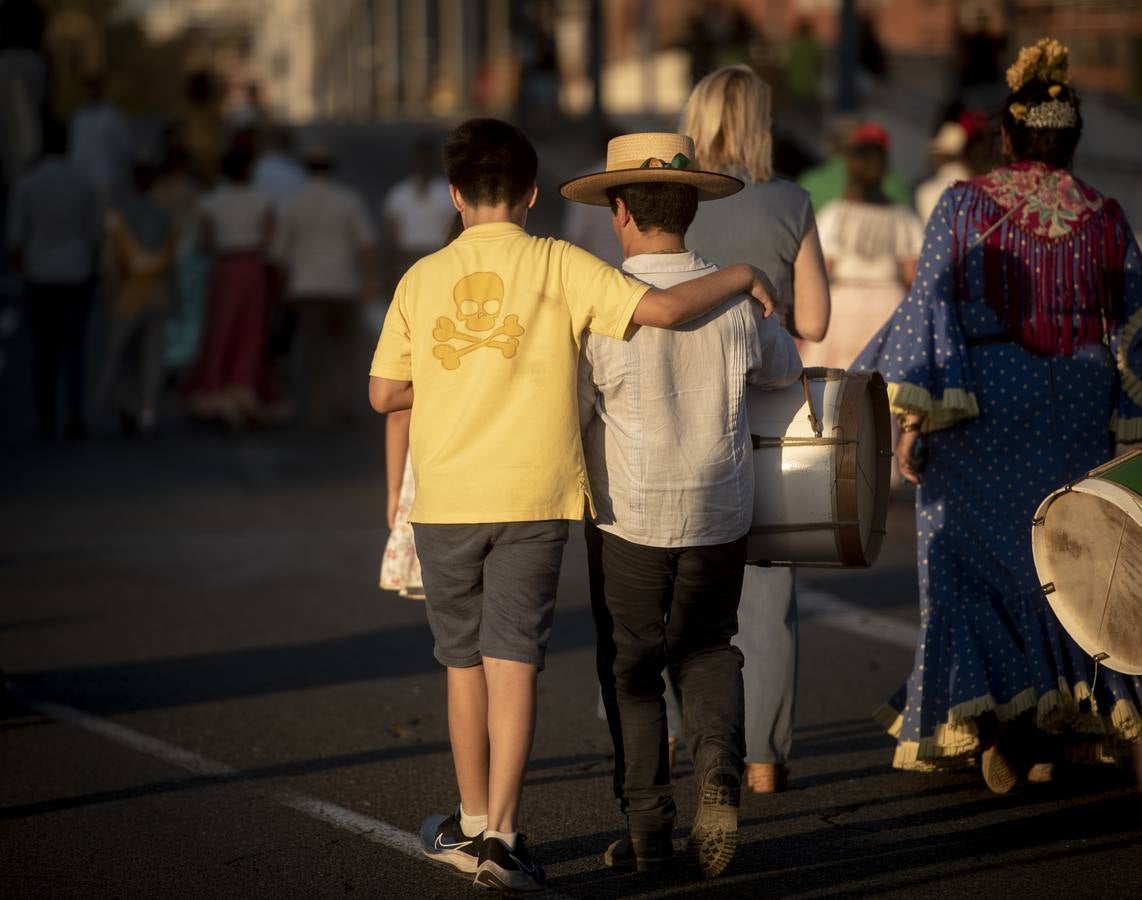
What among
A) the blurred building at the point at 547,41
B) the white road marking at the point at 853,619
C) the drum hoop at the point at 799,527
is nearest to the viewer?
the drum hoop at the point at 799,527

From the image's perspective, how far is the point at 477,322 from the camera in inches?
196

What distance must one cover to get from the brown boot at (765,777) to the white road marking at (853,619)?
2.05 meters

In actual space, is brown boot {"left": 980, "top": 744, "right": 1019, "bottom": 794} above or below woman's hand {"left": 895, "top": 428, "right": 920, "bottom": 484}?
below

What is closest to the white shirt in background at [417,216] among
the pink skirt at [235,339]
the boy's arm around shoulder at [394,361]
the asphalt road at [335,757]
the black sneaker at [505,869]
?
the pink skirt at [235,339]

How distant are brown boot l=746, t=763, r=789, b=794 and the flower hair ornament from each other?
2.04 m

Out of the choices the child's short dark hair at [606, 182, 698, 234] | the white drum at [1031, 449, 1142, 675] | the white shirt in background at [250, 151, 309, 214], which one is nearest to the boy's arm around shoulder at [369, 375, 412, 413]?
the child's short dark hair at [606, 182, 698, 234]

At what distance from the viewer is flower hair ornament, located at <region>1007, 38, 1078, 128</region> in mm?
6078

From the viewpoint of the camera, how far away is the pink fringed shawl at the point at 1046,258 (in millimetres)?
6004

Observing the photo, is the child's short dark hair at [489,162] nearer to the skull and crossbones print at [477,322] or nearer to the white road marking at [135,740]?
the skull and crossbones print at [477,322]

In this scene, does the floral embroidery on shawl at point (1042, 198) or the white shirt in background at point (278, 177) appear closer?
the floral embroidery on shawl at point (1042, 198)

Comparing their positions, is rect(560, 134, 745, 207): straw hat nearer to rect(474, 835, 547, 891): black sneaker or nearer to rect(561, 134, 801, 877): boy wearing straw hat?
rect(561, 134, 801, 877): boy wearing straw hat

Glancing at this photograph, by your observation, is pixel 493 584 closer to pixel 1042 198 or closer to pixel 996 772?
pixel 996 772

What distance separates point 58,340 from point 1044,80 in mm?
9952

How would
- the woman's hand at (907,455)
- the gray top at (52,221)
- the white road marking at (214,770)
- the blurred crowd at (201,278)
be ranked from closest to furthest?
1. the white road marking at (214,770)
2. the woman's hand at (907,455)
3. the gray top at (52,221)
4. the blurred crowd at (201,278)
